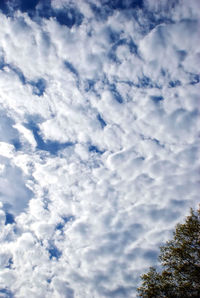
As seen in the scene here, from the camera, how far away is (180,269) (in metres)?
17.7

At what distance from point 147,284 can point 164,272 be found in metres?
2.60

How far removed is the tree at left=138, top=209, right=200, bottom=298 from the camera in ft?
55.7

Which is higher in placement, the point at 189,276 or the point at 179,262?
the point at 179,262

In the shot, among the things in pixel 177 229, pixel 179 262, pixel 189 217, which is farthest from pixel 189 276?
pixel 189 217

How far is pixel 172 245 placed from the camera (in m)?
19.3

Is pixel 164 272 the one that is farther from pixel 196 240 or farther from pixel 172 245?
pixel 196 240

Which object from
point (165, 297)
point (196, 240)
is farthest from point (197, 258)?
point (165, 297)

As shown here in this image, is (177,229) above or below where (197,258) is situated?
above

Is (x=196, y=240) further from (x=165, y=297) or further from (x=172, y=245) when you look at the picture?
(x=165, y=297)

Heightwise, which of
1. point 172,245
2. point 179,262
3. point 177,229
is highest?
point 177,229

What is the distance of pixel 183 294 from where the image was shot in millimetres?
17109

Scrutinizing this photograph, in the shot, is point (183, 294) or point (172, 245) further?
point (172, 245)

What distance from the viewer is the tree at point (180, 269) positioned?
1698 cm

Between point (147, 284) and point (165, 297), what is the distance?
7.06 ft
